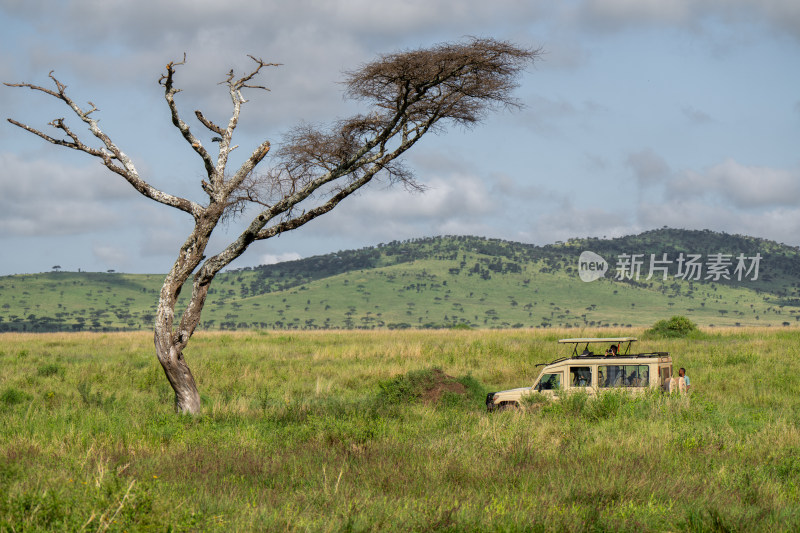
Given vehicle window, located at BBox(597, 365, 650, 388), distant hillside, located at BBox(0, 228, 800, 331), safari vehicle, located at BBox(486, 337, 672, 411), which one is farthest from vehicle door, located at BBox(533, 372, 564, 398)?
distant hillside, located at BBox(0, 228, 800, 331)

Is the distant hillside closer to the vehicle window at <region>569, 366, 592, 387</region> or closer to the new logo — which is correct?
the new logo

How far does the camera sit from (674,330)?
134 ft

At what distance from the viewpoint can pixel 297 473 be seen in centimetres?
976

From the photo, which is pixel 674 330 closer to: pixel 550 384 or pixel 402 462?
pixel 550 384

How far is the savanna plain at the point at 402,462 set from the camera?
741 centimetres

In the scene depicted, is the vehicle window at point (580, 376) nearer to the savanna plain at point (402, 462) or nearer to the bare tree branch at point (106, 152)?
the savanna plain at point (402, 462)

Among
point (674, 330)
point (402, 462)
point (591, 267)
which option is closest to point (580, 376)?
point (402, 462)

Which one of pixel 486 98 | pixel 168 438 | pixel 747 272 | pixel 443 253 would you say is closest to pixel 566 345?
pixel 486 98

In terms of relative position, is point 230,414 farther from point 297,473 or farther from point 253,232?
Answer: point 297,473

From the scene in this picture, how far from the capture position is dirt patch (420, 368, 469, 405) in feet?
61.8

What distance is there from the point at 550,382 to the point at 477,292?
151 metres

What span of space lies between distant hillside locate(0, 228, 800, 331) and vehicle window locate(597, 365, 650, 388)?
11198 cm

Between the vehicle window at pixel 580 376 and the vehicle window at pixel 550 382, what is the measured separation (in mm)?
299

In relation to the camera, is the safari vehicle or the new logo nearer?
the safari vehicle
